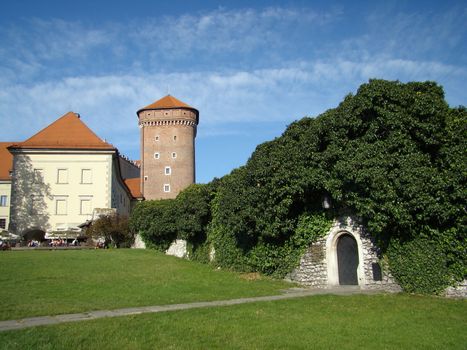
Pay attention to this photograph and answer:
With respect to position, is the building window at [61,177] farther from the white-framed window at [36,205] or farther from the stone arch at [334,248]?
the stone arch at [334,248]

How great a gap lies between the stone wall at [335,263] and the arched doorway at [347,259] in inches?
8.0

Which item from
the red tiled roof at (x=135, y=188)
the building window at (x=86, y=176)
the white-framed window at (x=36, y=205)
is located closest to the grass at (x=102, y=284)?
the building window at (x=86, y=176)

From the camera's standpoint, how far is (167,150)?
6619cm

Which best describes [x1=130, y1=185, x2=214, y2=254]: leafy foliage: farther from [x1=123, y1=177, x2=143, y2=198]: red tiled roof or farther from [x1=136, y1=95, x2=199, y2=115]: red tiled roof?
[x1=136, y1=95, x2=199, y2=115]: red tiled roof

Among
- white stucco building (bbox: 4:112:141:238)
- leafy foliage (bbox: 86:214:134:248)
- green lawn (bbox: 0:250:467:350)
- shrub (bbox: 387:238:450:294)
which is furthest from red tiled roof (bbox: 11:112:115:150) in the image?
shrub (bbox: 387:238:450:294)

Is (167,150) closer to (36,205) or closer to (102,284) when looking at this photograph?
(36,205)

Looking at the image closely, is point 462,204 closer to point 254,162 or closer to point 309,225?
point 309,225

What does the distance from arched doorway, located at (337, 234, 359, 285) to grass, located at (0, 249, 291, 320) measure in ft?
7.48

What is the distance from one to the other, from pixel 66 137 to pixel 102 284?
112 feet

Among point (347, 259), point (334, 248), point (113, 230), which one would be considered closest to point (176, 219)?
point (113, 230)

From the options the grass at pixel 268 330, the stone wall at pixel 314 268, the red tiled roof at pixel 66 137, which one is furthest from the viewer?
the red tiled roof at pixel 66 137

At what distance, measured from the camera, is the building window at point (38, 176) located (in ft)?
144

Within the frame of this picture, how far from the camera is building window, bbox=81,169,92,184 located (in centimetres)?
4444

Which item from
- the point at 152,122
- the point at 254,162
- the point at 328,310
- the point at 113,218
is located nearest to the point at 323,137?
the point at 254,162
